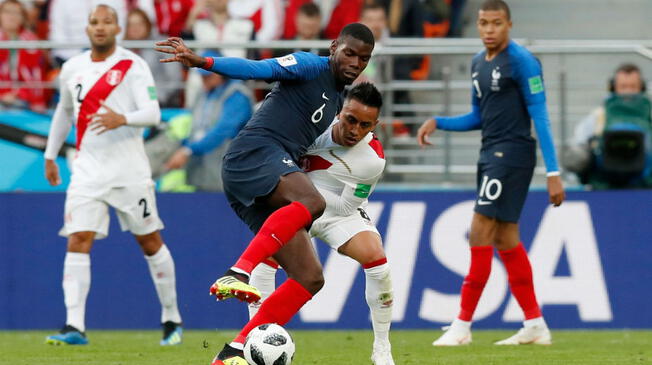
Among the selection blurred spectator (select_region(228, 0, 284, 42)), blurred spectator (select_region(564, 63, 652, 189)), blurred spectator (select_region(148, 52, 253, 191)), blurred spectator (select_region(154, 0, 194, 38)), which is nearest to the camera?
blurred spectator (select_region(564, 63, 652, 189))

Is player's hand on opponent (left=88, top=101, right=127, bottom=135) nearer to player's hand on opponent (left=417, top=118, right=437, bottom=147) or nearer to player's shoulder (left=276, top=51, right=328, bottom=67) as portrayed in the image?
player's hand on opponent (left=417, top=118, right=437, bottom=147)

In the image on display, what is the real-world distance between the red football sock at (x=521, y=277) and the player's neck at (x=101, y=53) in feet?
11.3

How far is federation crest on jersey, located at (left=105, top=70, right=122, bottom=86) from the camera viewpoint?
10.3m

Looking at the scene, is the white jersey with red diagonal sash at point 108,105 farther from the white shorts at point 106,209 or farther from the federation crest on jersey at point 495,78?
the federation crest on jersey at point 495,78

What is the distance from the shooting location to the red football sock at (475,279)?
995 cm

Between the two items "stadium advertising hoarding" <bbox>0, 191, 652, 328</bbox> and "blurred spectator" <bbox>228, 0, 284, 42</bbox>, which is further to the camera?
"blurred spectator" <bbox>228, 0, 284, 42</bbox>

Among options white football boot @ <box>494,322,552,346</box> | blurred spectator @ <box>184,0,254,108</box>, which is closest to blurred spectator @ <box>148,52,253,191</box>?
blurred spectator @ <box>184,0,254,108</box>

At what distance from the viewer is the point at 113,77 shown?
1031 centimetres

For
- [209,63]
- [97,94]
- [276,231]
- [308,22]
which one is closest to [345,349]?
[97,94]

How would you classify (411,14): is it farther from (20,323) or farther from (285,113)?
(285,113)

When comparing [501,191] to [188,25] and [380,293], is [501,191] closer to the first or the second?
[380,293]

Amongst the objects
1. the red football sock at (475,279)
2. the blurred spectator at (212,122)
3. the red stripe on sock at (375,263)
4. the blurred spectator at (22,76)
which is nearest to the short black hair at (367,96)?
the red stripe on sock at (375,263)

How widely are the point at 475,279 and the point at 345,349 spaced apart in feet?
3.69

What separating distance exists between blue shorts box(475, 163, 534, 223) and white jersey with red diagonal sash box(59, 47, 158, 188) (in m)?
2.61
